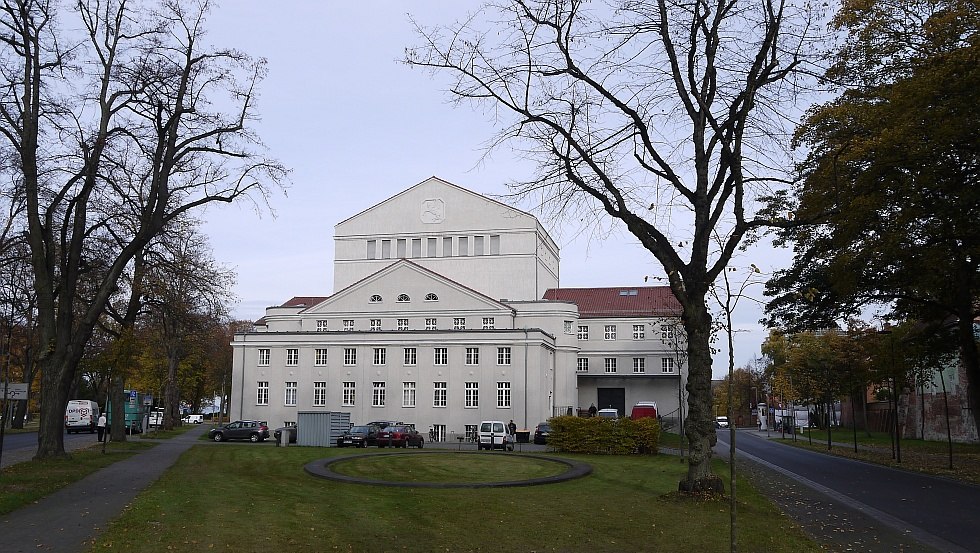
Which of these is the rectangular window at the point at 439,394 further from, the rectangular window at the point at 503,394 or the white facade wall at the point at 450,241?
the white facade wall at the point at 450,241

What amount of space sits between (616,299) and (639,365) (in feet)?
23.7

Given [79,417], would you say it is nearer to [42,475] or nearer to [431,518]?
[42,475]

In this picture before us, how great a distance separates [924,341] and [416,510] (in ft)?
82.2

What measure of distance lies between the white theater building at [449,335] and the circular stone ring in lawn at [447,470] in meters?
18.8

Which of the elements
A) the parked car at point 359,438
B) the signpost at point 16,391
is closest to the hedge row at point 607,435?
the parked car at point 359,438

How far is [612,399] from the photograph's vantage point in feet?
220

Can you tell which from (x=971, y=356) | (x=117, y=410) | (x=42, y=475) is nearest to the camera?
(x=42, y=475)

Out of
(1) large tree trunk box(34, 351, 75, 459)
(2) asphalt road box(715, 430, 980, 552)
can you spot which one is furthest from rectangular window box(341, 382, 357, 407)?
(2) asphalt road box(715, 430, 980, 552)

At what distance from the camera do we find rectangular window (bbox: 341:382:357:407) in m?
54.7

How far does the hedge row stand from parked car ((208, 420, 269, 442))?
23244 mm

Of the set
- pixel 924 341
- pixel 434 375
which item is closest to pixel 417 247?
pixel 434 375

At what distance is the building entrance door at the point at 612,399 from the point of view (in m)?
66.4

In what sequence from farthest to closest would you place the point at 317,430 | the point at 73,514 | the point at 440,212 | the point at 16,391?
the point at 440,212 → the point at 317,430 → the point at 16,391 → the point at 73,514

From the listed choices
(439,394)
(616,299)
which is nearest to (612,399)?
(616,299)
